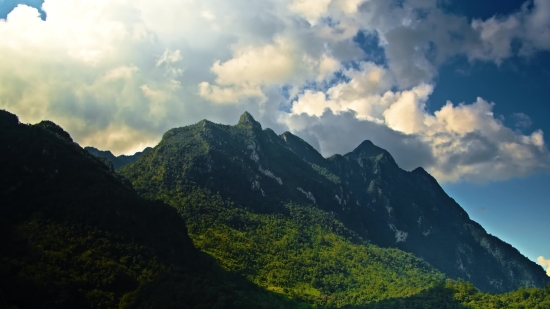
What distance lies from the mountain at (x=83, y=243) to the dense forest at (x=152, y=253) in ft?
0.78

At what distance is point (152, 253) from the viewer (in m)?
101

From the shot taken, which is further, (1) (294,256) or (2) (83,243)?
(1) (294,256)

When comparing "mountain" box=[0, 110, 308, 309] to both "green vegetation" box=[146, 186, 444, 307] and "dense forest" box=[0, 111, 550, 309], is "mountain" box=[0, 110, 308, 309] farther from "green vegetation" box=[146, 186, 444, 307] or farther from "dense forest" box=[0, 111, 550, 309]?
"green vegetation" box=[146, 186, 444, 307]

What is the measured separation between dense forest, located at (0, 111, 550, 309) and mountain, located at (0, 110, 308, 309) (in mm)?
239

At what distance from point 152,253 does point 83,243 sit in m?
16.3

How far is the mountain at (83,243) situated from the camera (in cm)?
7719

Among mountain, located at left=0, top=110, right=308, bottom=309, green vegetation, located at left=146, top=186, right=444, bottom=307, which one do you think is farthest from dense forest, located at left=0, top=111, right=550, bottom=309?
green vegetation, located at left=146, top=186, right=444, bottom=307

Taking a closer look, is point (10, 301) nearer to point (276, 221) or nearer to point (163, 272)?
point (163, 272)

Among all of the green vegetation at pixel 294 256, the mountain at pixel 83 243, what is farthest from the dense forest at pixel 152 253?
the green vegetation at pixel 294 256

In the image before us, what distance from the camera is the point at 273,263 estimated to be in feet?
480

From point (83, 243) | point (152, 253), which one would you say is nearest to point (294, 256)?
point (152, 253)

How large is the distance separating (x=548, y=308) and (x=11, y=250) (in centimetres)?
13106

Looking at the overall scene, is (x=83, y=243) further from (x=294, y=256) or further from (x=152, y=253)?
(x=294, y=256)

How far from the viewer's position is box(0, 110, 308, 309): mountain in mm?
77188
